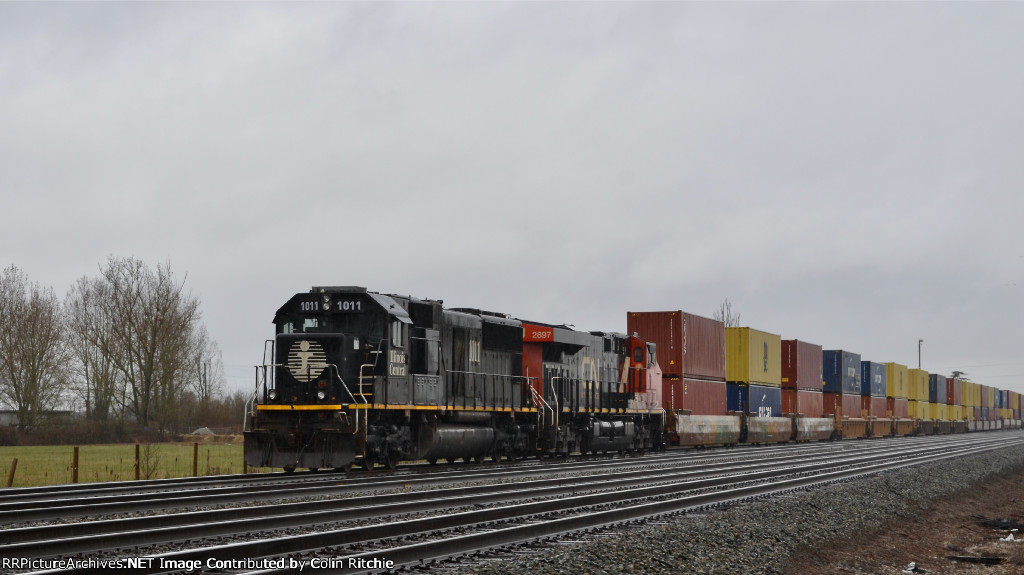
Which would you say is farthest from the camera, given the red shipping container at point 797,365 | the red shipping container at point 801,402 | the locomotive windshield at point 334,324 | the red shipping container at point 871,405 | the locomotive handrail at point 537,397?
the red shipping container at point 871,405

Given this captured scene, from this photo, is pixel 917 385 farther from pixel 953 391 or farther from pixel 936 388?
pixel 953 391

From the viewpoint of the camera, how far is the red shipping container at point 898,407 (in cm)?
6378

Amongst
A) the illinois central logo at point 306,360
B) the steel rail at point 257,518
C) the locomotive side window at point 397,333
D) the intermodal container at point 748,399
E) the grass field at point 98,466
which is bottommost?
the grass field at point 98,466

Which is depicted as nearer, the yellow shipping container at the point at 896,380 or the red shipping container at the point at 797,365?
the red shipping container at the point at 797,365

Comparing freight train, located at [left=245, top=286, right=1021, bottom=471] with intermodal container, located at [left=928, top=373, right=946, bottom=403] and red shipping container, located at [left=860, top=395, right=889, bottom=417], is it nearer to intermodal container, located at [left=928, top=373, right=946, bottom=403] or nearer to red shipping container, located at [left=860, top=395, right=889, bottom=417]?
red shipping container, located at [left=860, top=395, right=889, bottom=417]

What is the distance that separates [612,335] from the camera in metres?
31.5

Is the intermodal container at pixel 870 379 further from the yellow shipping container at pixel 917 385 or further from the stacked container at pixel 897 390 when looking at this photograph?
the yellow shipping container at pixel 917 385

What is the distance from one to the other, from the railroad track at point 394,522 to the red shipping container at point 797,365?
27.5 metres

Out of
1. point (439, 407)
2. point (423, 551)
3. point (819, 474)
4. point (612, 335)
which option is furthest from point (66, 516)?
point (612, 335)

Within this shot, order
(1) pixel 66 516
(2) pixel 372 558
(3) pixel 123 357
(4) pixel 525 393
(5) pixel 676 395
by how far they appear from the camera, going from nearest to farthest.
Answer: (2) pixel 372 558 → (1) pixel 66 516 → (4) pixel 525 393 → (5) pixel 676 395 → (3) pixel 123 357


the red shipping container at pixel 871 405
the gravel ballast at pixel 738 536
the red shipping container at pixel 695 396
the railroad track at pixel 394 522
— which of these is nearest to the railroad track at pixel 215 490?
the railroad track at pixel 394 522

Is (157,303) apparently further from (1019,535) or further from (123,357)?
(1019,535)

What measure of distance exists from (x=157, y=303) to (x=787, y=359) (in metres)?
34.3

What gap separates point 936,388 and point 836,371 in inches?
985
